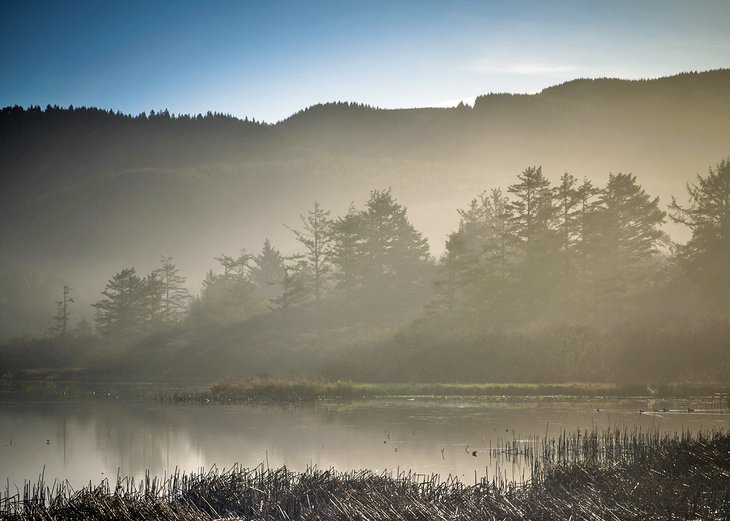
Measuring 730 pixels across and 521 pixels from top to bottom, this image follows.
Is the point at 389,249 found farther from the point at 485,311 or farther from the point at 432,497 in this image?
the point at 432,497

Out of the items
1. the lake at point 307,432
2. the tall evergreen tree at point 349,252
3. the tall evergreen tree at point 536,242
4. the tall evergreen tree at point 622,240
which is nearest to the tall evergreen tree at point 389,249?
the tall evergreen tree at point 349,252

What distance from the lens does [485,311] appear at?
7150 centimetres

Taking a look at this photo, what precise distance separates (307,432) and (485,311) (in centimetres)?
3429

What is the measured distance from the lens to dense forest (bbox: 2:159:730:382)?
5900 centimetres

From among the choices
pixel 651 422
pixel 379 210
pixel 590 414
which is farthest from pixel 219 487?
pixel 379 210

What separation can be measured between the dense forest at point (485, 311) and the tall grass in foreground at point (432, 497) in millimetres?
32891

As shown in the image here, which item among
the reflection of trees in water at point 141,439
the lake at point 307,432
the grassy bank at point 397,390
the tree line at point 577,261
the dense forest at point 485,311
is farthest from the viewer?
the tree line at point 577,261

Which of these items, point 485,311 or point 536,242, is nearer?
point 485,311

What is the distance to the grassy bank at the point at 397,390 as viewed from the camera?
2018 inches

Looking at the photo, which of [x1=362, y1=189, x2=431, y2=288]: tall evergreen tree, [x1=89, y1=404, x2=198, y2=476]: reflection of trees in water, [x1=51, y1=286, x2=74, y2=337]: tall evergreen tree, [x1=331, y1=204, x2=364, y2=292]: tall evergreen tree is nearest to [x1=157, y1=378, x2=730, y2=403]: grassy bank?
[x1=89, y1=404, x2=198, y2=476]: reflection of trees in water

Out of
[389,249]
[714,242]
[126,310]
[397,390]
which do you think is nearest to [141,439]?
[397,390]

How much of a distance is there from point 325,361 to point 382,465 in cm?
3724

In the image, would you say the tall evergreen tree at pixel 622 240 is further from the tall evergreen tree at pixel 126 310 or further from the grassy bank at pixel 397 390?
the tall evergreen tree at pixel 126 310

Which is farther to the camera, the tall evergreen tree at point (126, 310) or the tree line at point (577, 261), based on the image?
the tall evergreen tree at point (126, 310)
